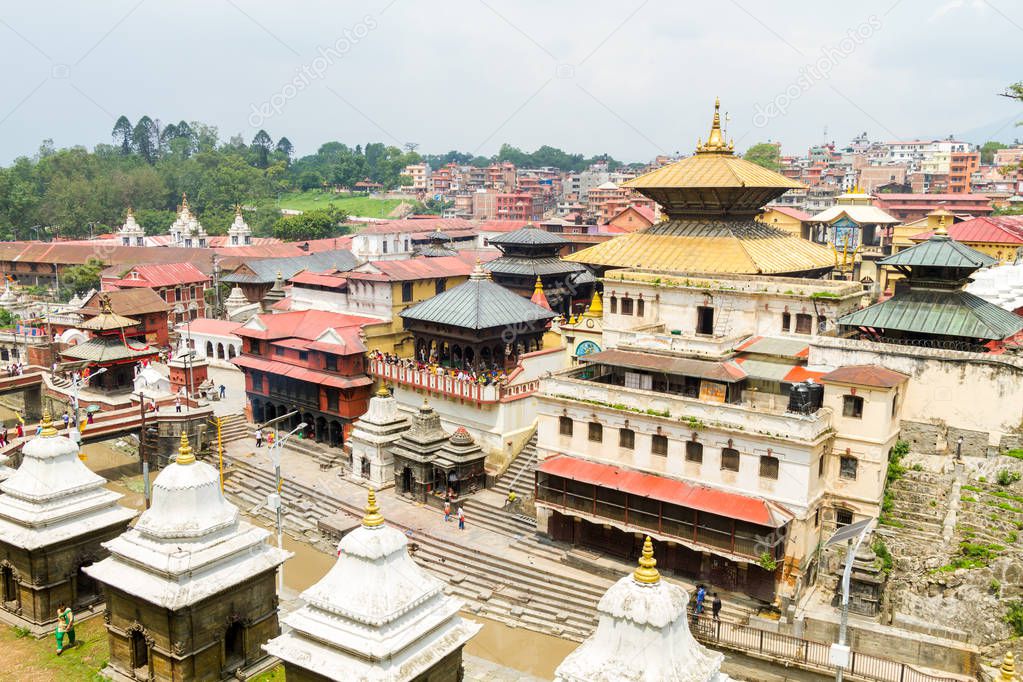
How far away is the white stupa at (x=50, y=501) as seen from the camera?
22.8 meters

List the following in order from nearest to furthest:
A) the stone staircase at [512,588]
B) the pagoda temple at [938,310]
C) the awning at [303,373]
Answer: the stone staircase at [512,588] < the pagoda temple at [938,310] < the awning at [303,373]

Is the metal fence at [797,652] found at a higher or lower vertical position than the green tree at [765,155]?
lower

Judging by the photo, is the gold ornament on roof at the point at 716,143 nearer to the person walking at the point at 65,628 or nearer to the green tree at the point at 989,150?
the person walking at the point at 65,628

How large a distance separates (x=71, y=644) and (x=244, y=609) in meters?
5.79

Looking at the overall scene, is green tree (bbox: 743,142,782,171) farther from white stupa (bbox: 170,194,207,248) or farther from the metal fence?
the metal fence

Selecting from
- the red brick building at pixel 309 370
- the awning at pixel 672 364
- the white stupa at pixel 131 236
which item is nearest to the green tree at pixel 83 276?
the white stupa at pixel 131 236

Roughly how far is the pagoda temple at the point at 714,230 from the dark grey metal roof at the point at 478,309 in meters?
4.16

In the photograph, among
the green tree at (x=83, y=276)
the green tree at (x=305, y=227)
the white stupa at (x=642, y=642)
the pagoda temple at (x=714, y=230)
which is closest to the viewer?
the white stupa at (x=642, y=642)

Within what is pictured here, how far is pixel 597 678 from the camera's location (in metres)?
12.9

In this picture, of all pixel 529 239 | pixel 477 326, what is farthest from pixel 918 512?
pixel 529 239

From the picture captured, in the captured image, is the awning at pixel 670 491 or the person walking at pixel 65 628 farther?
the awning at pixel 670 491

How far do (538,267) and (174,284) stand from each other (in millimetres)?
39700

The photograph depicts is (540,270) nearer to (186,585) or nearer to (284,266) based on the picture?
(186,585)

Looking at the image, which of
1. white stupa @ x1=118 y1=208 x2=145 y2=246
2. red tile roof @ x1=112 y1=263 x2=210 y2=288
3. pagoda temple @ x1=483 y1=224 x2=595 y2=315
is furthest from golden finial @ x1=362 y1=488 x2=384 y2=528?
white stupa @ x1=118 y1=208 x2=145 y2=246
